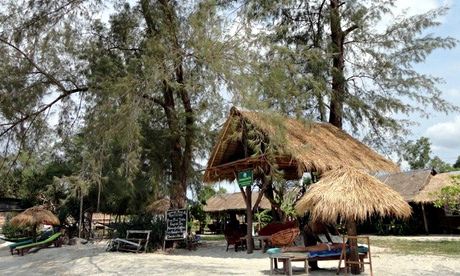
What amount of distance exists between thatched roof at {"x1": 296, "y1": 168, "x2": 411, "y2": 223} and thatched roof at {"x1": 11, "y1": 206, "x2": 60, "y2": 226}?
13.3 m

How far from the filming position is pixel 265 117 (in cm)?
891

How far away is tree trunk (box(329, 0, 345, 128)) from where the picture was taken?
1619 cm

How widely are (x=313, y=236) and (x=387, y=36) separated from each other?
9445mm

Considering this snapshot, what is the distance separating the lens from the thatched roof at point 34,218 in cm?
1781

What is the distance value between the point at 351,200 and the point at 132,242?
8.19 m

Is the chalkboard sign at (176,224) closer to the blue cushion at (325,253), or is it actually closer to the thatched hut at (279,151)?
the thatched hut at (279,151)

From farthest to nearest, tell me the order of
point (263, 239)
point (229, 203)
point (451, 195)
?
1. point (229, 203)
2. point (451, 195)
3. point (263, 239)

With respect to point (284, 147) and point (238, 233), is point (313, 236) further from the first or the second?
point (238, 233)

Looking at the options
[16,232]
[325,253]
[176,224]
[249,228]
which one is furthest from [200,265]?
[16,232]

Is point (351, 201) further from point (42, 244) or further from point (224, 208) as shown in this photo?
point (224, 208)

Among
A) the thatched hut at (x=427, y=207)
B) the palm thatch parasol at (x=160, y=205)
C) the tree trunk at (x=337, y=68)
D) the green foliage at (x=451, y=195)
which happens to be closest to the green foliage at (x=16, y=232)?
the palm thatch parasol at (x=160, y=205)

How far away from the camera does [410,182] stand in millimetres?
22906

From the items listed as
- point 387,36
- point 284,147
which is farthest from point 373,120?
point 284,147

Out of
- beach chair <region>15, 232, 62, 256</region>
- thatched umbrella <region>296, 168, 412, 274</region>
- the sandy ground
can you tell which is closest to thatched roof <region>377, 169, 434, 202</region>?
the sandy ground
